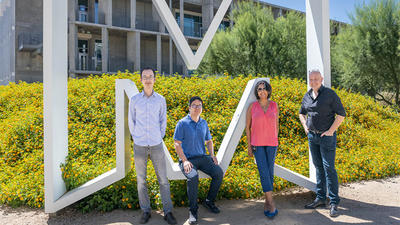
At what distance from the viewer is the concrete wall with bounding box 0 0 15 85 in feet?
58.4

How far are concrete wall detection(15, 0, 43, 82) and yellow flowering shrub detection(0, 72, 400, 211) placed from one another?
10744mm

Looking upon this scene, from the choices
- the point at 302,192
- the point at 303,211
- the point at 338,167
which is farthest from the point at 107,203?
the point at 338,167

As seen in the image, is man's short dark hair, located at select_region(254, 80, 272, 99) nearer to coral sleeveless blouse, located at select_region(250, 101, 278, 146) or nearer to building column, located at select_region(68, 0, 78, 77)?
coral sleeveless blouse, located at select_region(250, 101, 278, 146)

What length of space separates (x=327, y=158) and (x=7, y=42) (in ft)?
71.5

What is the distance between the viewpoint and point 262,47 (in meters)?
13.3

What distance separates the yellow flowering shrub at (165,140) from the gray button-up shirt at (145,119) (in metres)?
0.99

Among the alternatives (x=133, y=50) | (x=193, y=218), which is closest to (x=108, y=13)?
(x=133, y=50)

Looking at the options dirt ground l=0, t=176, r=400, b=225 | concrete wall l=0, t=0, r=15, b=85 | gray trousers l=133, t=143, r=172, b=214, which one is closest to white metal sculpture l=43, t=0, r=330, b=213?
gray trousers l=133, t=143, r=172, b=214

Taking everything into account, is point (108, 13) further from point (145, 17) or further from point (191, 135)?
point (191, 135)

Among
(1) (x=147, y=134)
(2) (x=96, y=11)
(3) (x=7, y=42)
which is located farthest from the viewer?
(2) (x=96, y=11)

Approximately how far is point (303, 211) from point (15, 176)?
4.39 metres

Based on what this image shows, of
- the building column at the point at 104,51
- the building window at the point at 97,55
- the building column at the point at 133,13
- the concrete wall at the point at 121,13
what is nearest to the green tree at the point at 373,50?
the building column at the point at 133,13

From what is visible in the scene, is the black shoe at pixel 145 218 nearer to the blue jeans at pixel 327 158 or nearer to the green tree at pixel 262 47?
the blue jeans at pixel 327 158

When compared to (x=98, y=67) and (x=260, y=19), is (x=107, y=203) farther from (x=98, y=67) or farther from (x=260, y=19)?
(x=98, y=67)
